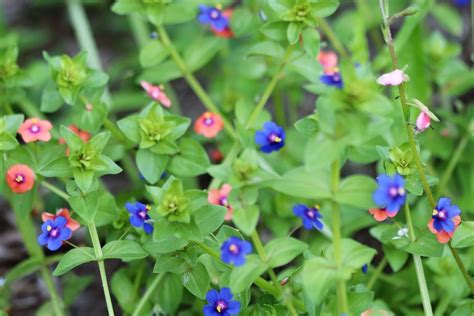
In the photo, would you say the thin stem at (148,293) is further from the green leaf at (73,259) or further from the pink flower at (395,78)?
the pink flower at (395,78)

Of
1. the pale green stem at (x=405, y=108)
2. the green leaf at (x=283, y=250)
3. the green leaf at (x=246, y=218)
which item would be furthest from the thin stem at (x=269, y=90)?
the green leaf at (x=246, y=218)

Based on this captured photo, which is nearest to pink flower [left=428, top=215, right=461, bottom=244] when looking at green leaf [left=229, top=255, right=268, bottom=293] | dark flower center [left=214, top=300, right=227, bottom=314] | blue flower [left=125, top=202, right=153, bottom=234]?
green leaf [left=229, top=255, right=268, bottom=293]

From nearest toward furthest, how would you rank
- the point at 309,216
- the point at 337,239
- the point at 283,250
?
the point at 337,239
the point at 283,250
the point at 309,216

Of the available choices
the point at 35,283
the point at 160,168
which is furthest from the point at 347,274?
the point at 35,283

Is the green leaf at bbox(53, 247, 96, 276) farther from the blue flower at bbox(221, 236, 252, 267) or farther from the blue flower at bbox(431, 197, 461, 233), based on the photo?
the blue flower at bbox(431, 197, 461, 233)

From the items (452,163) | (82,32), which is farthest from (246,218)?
(82,32)

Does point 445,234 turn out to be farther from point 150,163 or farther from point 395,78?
point 150,163
